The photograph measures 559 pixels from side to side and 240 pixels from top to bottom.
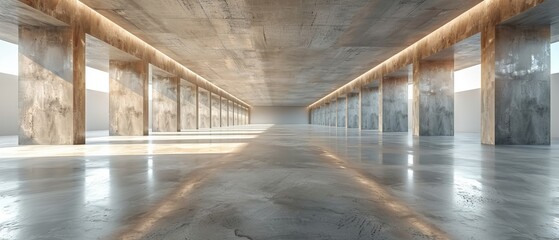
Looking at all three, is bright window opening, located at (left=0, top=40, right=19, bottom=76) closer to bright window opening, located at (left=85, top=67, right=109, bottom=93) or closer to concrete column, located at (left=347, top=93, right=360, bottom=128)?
bright window opening, located at (left=85, top=67, right=109, bottom=93)

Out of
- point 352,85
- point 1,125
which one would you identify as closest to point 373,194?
point 1,125

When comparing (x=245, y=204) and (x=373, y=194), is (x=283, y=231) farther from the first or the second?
(x=373, y=194)

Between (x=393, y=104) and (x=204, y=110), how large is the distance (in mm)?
21012

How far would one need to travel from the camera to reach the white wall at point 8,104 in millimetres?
19062

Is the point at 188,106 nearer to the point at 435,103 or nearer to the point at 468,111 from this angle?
the point at 435,103

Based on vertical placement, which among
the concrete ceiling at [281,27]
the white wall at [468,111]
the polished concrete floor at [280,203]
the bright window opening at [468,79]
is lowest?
the polished concrete floor at [280,203]

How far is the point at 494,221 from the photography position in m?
2.77

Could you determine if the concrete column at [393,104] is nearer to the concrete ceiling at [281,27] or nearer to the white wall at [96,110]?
the concrete ceiling at [281,27]

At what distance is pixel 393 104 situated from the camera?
25438 mm

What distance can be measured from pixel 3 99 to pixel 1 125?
4.93 ft

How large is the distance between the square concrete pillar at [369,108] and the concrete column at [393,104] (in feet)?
17.2

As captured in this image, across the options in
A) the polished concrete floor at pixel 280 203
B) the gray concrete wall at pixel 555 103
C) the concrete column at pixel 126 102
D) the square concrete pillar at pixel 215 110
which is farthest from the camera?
the square concrete pillar at pixel 215 110

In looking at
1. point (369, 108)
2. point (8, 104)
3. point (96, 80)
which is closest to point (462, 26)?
point (369, 108)

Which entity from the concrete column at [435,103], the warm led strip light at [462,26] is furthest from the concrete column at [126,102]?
the concrete column at [435,103]
